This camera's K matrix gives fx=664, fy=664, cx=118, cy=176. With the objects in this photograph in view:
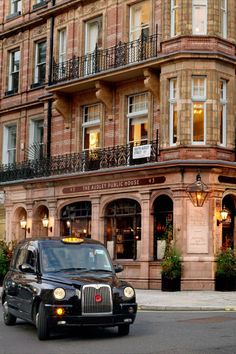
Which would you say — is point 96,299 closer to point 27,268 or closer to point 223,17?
point 27,268

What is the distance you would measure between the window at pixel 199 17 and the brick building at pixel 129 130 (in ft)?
0.13

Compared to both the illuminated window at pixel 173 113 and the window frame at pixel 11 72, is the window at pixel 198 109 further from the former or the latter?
the window frame at pixel 11 72

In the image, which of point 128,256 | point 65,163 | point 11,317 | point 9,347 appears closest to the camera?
point 9,347

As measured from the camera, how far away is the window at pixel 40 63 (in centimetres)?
3331

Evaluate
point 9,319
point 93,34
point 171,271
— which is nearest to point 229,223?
point 171,271

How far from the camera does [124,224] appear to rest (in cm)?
2773

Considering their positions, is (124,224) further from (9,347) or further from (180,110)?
(9,347)

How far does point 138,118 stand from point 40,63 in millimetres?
8043

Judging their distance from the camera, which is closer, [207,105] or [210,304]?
[210,304]

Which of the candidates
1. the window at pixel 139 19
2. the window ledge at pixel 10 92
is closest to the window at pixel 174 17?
the window at pixel 139 19

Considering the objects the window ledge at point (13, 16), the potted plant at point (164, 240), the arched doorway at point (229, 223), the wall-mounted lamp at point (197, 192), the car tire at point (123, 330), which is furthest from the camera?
the window ledge at point (13, 16)

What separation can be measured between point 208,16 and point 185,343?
16.9 m

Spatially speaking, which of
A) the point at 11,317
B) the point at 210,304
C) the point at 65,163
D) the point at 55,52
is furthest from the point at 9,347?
the point at 55,52

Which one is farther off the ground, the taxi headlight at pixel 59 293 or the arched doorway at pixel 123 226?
the arched doorway at pixel 123 226
